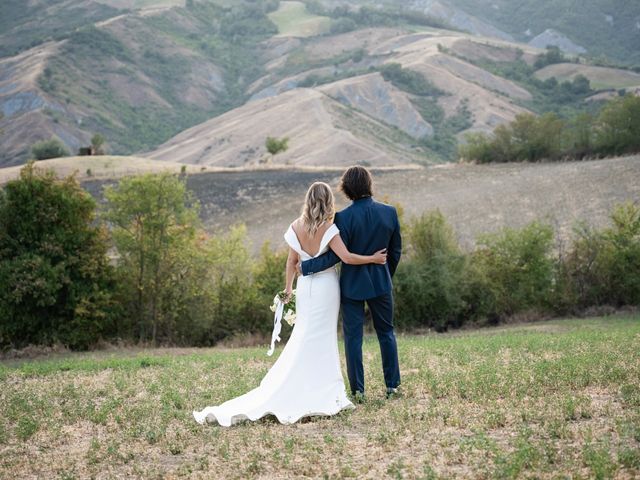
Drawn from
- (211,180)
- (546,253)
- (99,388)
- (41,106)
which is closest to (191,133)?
(41,106)

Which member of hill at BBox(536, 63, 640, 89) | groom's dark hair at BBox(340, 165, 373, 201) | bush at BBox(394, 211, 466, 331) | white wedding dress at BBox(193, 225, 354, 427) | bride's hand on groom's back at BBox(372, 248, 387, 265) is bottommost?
bush at BBox(394, 211, 466, 331)

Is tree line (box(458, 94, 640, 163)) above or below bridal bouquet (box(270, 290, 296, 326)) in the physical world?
above

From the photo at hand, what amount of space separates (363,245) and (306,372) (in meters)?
1.89

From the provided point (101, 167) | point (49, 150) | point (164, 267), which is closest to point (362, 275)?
point (164, 267)

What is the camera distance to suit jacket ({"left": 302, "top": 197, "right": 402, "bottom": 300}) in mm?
10359

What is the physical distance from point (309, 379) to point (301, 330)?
0.69m

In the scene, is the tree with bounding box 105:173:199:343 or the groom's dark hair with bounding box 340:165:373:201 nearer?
the groom's dark hair with bounding box 340:165:373:201

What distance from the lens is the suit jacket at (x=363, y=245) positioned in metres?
10.4

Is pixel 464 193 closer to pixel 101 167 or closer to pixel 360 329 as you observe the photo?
pixel 101 167

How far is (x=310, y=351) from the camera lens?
10.3 meters

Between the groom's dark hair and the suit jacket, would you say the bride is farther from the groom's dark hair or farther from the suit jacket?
the groom's dark hair

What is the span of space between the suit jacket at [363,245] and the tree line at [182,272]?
20964 mm

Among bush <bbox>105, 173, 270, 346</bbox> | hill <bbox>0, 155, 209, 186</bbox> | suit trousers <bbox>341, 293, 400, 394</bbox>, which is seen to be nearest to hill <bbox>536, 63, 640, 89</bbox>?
hill <bbox>0, 155, 209, 186</bbox>

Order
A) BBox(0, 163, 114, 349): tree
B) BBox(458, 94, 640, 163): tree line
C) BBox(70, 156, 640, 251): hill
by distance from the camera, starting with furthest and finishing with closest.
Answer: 1. BBox(458, 94, 640, 163): tree line
2. BBox(70, 156, 640, 251): hill
3. BBox(0, 163, 114, 349): tree
